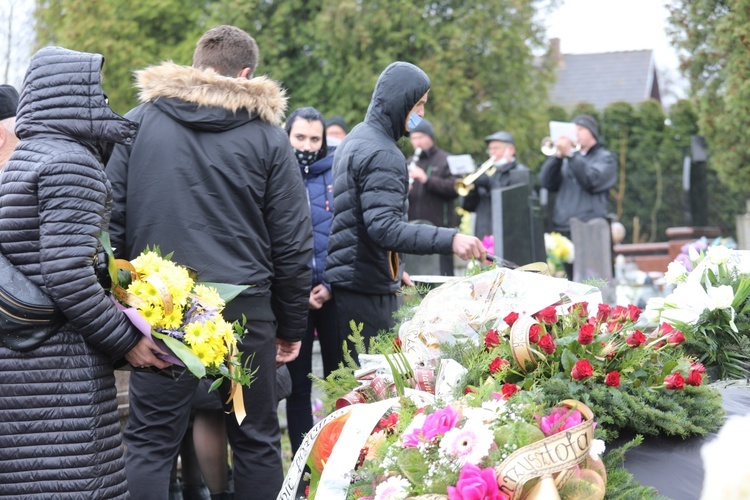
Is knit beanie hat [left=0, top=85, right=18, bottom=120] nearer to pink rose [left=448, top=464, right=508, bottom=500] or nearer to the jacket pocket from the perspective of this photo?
the jacket pocket

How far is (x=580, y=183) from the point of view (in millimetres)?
10891

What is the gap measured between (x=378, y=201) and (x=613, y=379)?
7.20 ft

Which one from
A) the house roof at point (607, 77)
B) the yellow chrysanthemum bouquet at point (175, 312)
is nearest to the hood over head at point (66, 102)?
the yellow chrysanthemum bouquet at point (175, 312)

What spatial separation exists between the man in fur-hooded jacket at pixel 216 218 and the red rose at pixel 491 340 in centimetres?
127

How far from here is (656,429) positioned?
2.77 meters

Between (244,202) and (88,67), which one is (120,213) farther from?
(88,67)

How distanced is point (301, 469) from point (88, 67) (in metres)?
1.40

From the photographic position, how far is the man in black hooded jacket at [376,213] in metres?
4.69

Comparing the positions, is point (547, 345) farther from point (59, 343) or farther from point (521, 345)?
point (59, 343)

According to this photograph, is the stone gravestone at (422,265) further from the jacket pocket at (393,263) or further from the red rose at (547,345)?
the red rose at (547,345)

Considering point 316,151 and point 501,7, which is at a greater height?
point 501,7

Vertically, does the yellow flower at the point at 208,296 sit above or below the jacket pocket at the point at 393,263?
above

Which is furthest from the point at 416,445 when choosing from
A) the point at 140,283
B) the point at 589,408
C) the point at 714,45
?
the point at 714,45

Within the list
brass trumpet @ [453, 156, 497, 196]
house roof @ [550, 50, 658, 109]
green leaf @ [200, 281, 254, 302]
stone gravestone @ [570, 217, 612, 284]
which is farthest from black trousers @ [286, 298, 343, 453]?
house roof @ [550, 50, 658, 109]
